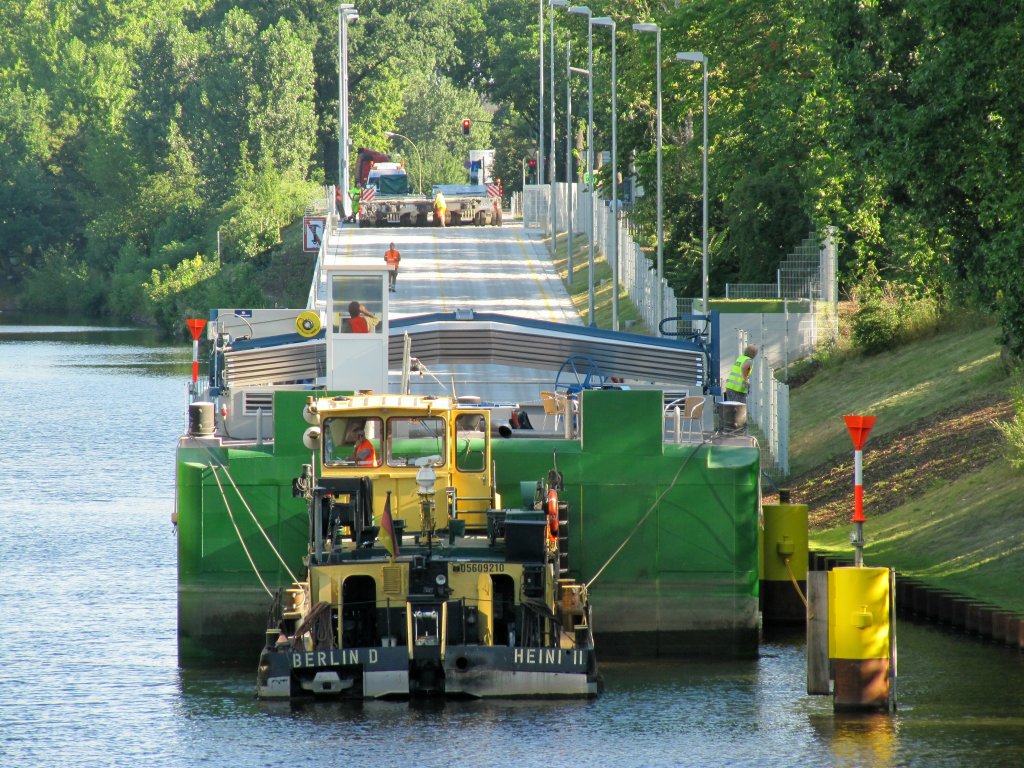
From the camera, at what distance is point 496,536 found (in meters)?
23.2

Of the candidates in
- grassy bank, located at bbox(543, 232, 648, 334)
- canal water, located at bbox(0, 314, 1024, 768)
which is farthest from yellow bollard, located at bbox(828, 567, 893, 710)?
grassy bank, located at bbox(543, 232, 648, 334)

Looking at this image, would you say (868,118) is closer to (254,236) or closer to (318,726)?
(318,726)

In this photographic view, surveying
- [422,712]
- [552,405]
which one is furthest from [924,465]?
[422,712]

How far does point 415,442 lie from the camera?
77.6 feet

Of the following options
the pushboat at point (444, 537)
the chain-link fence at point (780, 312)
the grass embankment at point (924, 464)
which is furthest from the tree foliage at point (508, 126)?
the pushboat at point (444, 537)

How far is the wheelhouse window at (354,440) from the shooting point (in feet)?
76.7

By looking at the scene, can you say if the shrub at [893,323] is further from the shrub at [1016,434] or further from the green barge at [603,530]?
the green barge at [603,530]

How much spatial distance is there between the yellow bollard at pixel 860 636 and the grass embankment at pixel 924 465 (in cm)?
562

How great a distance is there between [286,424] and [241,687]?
3504 mm

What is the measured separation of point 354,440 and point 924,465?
1451cm

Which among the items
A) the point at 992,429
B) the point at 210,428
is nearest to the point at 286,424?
the point at 210,428

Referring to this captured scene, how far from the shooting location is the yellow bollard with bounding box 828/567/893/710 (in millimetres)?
19734

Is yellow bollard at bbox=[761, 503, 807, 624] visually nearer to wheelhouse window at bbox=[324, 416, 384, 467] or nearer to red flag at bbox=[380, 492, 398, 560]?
wheelhouse window at bbox=[324, 416, 384, 467]

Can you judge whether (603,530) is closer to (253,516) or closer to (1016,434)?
(253,516)
